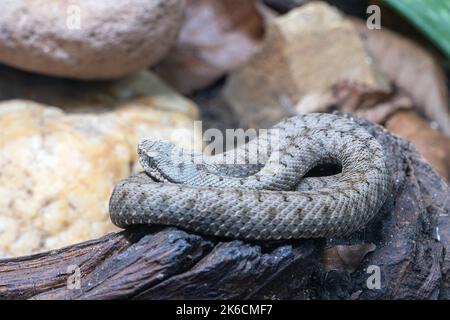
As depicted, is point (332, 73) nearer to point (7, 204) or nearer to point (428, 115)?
point (428, 115)

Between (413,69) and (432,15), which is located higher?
(432,15)

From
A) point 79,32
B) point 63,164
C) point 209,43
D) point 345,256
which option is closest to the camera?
point 345,256

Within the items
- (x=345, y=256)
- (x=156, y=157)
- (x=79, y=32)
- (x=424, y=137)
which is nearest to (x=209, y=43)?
(x=79, y=32)

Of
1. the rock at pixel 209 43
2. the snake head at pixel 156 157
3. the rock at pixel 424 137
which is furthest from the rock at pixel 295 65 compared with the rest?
the snake head at pixel 156 157

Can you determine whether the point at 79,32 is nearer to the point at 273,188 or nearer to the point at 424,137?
the point at 273,188

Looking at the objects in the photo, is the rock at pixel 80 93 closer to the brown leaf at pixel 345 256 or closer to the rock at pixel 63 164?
the rock at pixel 63 164
